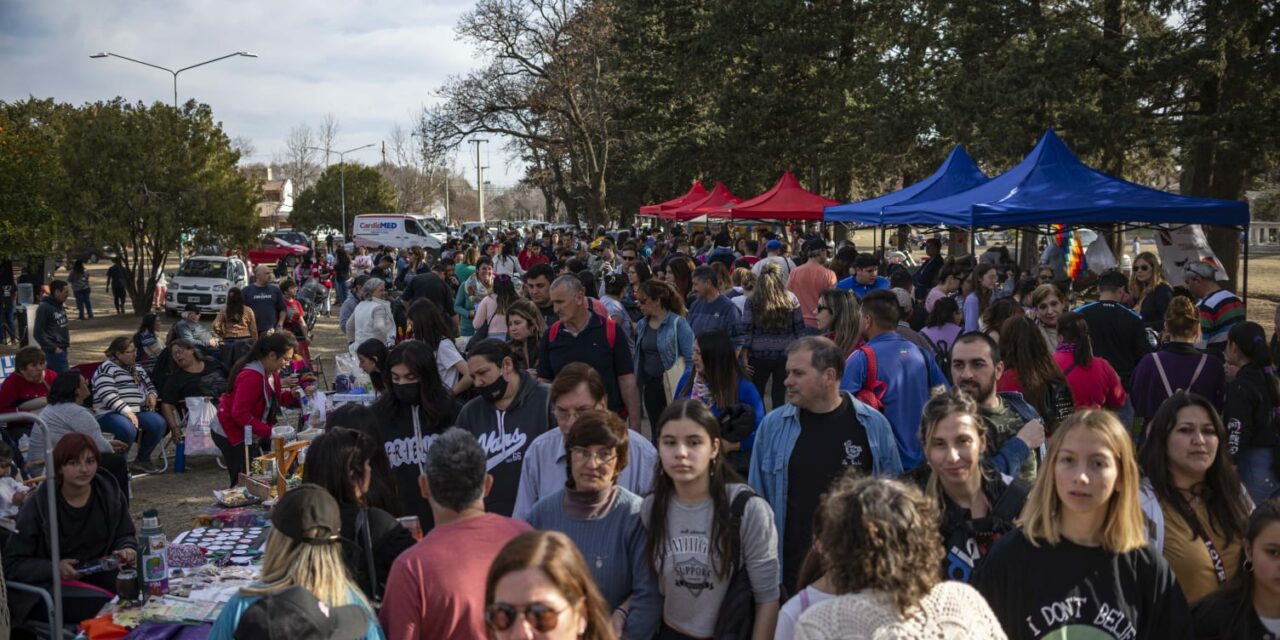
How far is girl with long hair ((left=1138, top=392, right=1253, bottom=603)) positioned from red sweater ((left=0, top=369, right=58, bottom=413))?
909cm

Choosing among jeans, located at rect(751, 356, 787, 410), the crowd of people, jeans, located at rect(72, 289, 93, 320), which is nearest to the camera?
the crowd of people

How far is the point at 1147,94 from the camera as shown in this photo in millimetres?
20031

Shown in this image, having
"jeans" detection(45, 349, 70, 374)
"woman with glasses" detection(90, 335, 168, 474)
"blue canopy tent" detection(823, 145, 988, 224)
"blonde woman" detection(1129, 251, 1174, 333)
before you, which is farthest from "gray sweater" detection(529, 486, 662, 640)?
"jeans" detection(45, 349, 70, 374)

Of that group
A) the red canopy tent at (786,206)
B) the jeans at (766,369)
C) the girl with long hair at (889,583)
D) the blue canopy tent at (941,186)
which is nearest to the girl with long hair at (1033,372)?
the jeans at (766,369)

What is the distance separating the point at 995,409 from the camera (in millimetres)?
4695

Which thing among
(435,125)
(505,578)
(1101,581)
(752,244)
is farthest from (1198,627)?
(435,125)

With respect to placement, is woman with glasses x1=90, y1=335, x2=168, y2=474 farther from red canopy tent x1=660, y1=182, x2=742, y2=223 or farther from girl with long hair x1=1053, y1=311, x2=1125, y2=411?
red canopy tent x1=660, y1=182, x2=742, y2=223

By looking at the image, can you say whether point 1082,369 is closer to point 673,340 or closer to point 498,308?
point 673,340

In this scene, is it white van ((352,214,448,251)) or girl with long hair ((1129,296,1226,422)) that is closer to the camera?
girl with long hair ((1129,296,1226,422))

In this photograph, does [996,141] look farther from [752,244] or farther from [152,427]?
[152,427]

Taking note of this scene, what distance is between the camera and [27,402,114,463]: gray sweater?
8.47 metres

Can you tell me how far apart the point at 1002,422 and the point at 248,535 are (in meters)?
3.98

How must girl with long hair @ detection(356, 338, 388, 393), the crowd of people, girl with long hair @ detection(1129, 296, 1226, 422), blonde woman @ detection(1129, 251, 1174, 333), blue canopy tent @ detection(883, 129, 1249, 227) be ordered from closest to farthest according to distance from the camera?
the crowd of people, girl with long hair @ detection(1129, 296, 1226, 422), girl with long hair @ detection(356, 338, 388, 393), blonde woman @ detection(1129, 251, 1174, 333), blue canopy tent @ detection(883, 129, 1249, 227)

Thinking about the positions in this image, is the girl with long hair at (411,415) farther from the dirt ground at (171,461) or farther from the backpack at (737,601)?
the dirt ground at (171,461)
